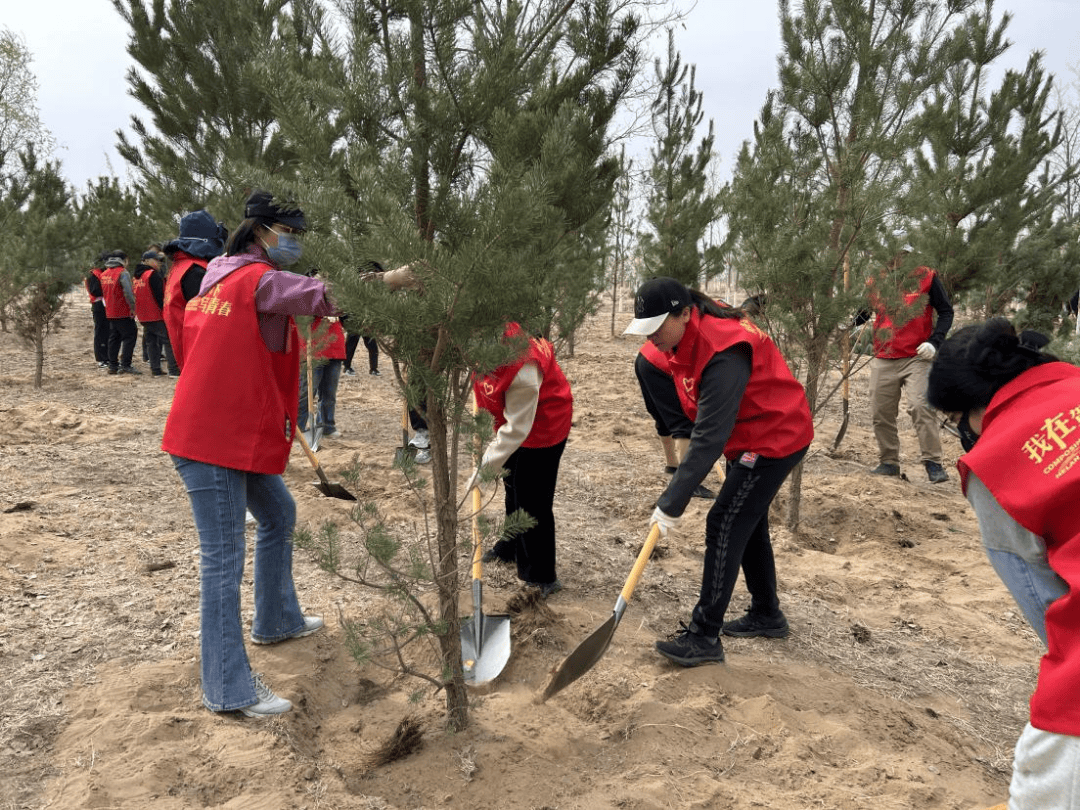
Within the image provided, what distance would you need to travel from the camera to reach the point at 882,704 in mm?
3016

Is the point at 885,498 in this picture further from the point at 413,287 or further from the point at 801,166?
the point at 413,287

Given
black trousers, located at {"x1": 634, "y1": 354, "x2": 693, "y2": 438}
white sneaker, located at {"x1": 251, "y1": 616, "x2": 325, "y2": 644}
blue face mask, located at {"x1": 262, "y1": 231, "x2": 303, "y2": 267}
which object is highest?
blue face mask, located at {"x1": 262, "y1": 231, "x2": 303, "y2": 267}

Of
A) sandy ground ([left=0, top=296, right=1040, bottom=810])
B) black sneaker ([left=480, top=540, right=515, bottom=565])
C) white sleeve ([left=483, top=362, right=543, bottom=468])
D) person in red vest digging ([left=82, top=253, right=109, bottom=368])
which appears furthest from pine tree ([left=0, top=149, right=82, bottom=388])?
white sleeve ([left=483, top=362, right=543, bottom=468])

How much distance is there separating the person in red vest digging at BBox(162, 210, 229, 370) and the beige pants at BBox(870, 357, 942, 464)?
5284mm

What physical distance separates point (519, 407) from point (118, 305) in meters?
9.49

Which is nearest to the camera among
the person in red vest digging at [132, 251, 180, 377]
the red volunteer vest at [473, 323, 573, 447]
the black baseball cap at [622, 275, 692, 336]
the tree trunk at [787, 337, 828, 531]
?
the black baseball cap at [622, 275, 692, 336]

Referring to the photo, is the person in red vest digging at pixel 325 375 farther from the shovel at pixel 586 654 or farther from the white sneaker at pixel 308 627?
the shovel at pixel 586 654

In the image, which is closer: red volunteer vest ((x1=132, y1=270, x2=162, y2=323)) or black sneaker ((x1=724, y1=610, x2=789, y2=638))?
black sneaker ((x1=724, y1=610, x2=789, y2=638))

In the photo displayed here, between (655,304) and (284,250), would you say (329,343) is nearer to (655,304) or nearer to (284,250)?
(284,250)

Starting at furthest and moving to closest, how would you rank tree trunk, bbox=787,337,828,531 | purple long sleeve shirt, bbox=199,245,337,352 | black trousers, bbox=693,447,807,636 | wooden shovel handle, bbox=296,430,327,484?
tree trunk, bbox=787,337,828,531
wooden shovel handle, bbox=296,430,327,484
black trousers, bbox=693,447,807,636
purple long sleeve shirt, bbox=199,245,337,352

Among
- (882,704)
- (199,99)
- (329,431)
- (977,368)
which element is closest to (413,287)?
(977,368)

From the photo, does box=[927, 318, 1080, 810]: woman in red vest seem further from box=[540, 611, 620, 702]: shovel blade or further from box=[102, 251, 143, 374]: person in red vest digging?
box=[102, 251, 143, 374]: person in red vest digging

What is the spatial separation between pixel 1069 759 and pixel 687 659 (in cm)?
181

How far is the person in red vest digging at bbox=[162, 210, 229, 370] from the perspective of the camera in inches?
144
